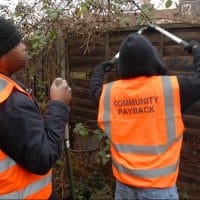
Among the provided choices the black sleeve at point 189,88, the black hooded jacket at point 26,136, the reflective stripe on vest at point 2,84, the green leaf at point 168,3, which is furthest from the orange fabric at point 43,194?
the green leaf at point 168,3

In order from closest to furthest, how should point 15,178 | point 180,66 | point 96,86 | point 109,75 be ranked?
1. point 15,178
2. point 96,86
3. point 180,66
4. point 109,75

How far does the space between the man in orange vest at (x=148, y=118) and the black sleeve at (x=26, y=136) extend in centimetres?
74

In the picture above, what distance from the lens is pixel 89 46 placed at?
15.9 feet

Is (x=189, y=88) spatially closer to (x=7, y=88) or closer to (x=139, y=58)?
→ (x=139, y=58)

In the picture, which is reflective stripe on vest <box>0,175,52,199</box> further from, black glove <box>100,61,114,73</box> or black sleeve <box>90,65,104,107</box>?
black glove <box>100,61,114,73</box>

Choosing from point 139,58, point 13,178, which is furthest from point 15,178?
point 139,58

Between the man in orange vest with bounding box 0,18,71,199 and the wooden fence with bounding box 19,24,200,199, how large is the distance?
6.99 feet

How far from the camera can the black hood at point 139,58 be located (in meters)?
2.41

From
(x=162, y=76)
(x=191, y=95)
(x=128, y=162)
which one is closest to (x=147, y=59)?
(x=162, y=76)

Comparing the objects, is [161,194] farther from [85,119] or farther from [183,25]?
[85,119]

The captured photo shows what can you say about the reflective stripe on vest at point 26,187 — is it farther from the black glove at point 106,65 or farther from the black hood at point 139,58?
the black glove at point 106,65

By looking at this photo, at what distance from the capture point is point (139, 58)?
7.88 feet

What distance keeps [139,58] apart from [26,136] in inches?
41.3

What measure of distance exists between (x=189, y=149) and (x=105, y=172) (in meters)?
1.44
